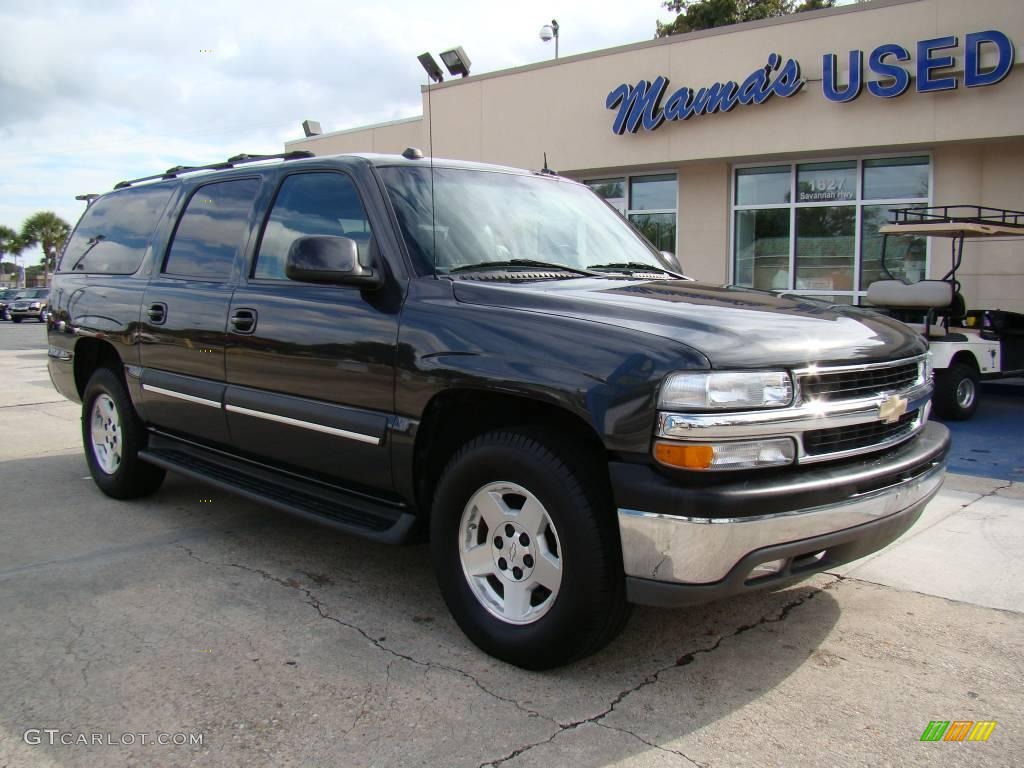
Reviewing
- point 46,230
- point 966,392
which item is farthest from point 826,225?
point 46,230

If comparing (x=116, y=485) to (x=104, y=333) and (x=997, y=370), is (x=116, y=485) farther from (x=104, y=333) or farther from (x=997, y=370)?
(x=997, y=370)

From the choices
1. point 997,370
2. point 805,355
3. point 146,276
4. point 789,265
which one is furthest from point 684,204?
point 805,355

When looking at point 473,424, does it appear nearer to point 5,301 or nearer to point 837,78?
point 837,78

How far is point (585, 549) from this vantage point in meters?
2.83

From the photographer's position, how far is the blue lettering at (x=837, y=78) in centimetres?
1203

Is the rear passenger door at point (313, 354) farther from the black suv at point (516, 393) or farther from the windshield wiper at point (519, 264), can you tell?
the windshield wiper at point (519, 264)

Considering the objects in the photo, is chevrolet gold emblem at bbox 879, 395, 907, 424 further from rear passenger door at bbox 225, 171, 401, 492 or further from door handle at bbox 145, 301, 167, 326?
door handle at bbox 145, 301, 167, 326

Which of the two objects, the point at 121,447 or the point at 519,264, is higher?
the point at 519,264

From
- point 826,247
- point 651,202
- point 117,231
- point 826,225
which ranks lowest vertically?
point 117,231

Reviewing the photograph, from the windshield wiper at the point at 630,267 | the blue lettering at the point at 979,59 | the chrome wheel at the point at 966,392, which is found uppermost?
the blue lettering at the point at 979,59

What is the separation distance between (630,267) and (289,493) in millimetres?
1963

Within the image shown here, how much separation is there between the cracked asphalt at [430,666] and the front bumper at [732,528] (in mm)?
476

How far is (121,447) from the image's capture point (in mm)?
5375

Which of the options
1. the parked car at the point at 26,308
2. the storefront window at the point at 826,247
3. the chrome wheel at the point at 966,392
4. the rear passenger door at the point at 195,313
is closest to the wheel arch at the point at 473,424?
the rear passenger door at the point at 195,313
